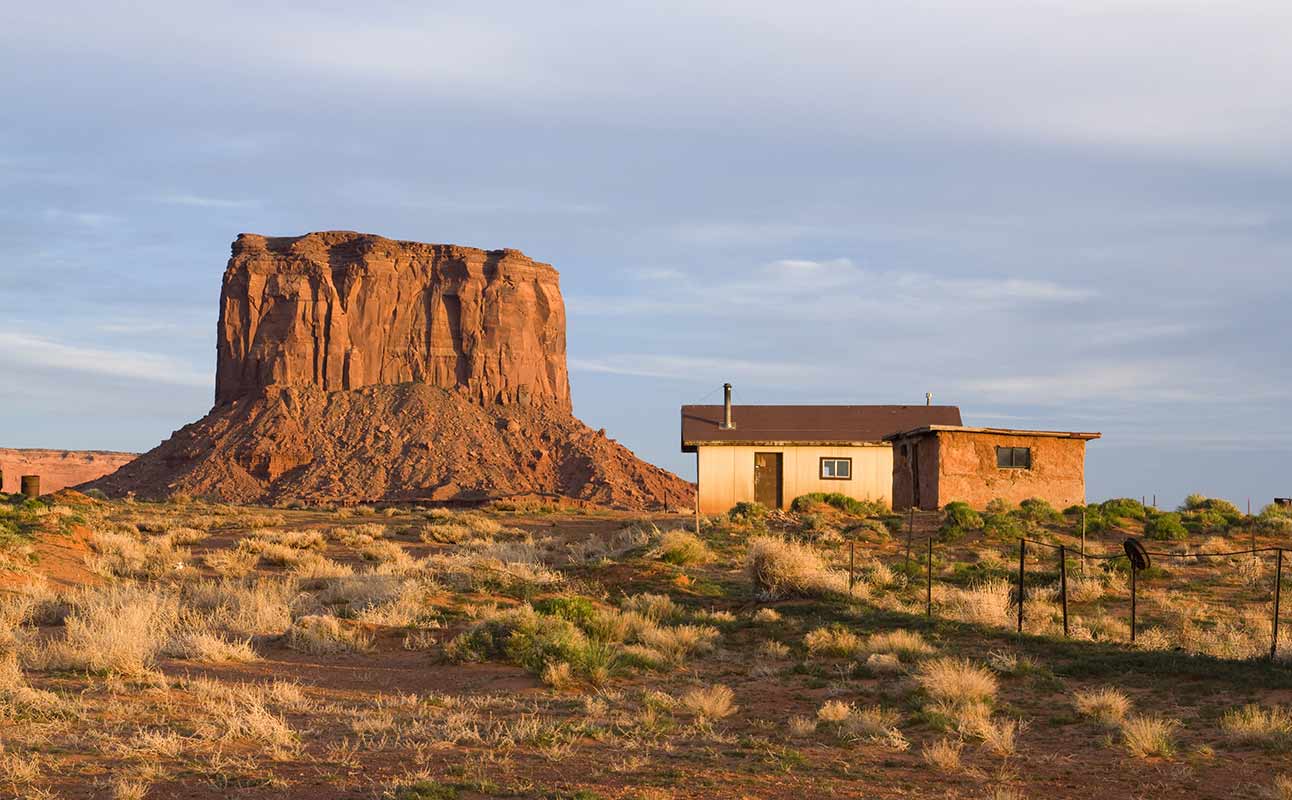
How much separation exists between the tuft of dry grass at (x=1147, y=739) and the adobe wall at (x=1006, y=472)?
79.8 feet

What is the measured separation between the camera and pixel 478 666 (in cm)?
1532

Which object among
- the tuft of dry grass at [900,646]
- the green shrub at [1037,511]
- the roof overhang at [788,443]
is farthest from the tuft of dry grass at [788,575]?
the roof overhang at [788,443]

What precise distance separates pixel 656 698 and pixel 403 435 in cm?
7678

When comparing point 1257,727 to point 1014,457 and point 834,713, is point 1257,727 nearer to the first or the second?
point 834,713

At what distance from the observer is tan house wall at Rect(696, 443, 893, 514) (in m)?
40.8

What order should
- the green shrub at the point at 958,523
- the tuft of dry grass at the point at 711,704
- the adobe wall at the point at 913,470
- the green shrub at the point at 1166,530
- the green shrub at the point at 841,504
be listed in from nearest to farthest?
the tuft of dry grass at the point at 711,704 → the green shrub at the point at 958,523 → the green shrub at the point at 1166,530 → the adobe wall at the point at 913,470 → the green shrub at the point at 841,504

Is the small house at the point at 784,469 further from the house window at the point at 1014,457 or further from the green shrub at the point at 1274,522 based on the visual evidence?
the green shrub at the point at 1274,522

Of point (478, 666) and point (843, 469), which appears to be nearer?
Answer: point (478, 666)

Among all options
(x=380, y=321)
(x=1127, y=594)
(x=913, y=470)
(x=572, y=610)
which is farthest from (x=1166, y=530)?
(x=380, y=321)

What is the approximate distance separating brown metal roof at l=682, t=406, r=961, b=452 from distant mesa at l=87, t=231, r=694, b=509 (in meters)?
34.2

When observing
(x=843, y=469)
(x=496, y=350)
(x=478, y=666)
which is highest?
(x=496, y=350)

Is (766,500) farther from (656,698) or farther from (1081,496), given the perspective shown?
(656,698)

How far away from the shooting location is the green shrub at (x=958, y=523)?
97.7 ft

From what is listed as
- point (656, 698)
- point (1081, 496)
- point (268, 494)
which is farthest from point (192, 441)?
point (656, 698)
